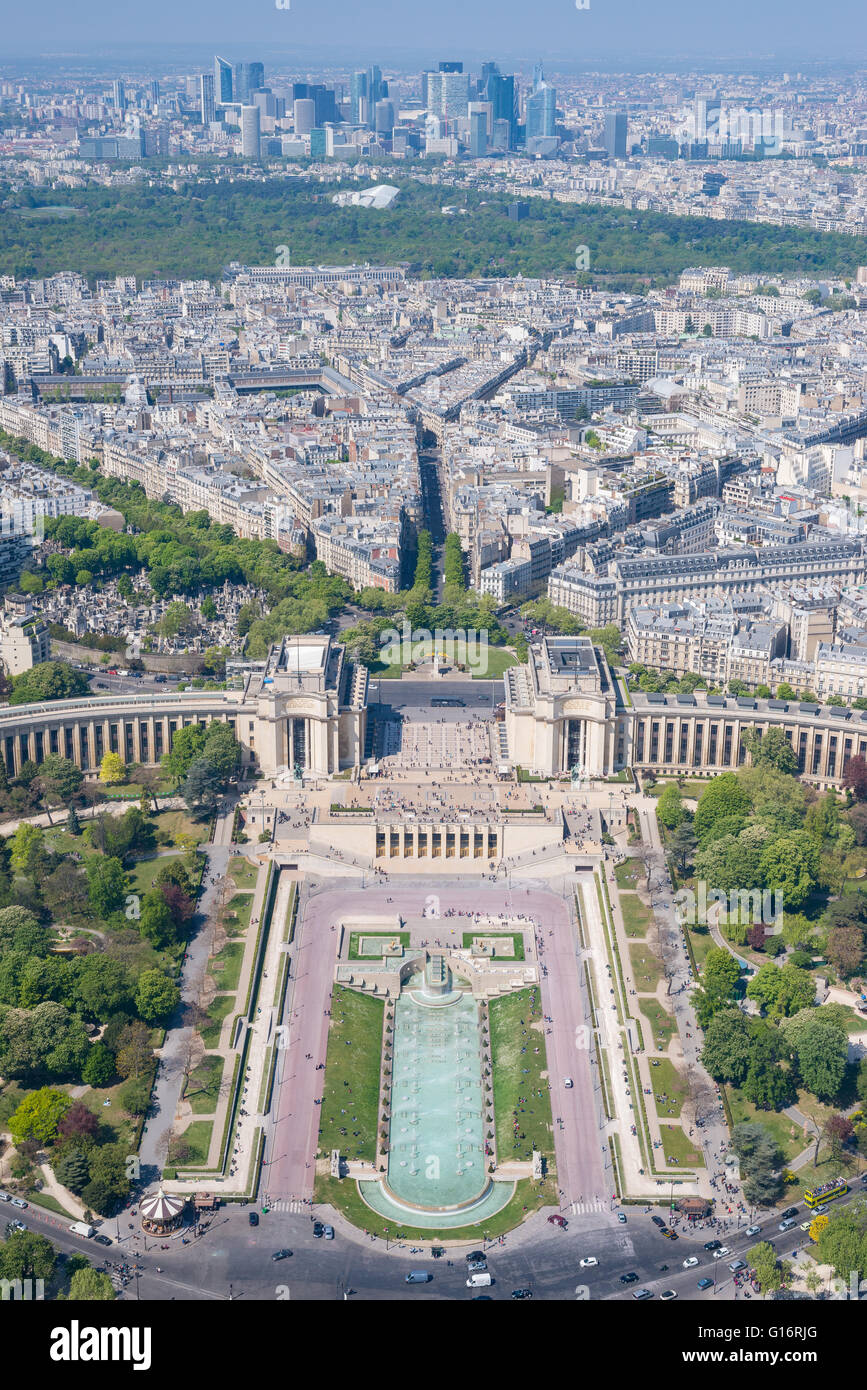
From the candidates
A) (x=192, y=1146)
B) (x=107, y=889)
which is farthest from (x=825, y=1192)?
(x=107, y=889)

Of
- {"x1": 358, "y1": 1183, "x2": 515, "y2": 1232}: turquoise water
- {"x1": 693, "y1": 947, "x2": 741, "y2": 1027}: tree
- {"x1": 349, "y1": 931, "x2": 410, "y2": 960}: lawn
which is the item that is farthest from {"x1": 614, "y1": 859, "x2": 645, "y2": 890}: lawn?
{"x1": 358, "y1": 1183, "x2": 515, "y2": 1232}: turquoise water

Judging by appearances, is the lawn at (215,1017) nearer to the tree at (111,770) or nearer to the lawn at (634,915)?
the lawn at (634,915)

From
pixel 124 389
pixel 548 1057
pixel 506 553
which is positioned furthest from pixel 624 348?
pixel 548 1057

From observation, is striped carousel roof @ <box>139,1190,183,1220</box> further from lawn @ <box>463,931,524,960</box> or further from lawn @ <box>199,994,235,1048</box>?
lawn @ <box>463,931,524,960</box>

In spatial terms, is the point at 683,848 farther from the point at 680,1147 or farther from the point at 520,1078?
the point at 680,1147

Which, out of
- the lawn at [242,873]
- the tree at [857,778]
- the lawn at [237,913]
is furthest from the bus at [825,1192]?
the tree at [857,778]

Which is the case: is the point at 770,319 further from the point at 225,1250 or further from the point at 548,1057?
the point at 225,1250
